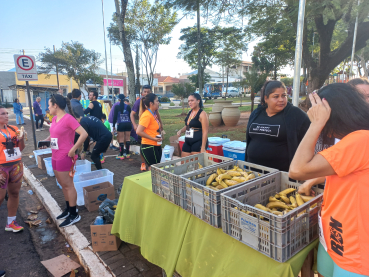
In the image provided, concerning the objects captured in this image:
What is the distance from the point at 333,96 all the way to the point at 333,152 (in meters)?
0.33

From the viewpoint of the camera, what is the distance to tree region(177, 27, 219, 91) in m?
28.7

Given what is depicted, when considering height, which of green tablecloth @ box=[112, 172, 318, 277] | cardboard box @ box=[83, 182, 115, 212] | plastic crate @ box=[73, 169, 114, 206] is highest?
green tablecloth @ box=[112, 172, 318, 277]

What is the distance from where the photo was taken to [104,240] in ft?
10.6

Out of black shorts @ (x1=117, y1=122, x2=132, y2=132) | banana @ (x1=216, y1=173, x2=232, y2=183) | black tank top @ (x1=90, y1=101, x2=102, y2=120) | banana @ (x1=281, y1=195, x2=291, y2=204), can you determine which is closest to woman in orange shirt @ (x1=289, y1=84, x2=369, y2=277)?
banana @ (x1=281, y1=195, x2=291, y2=204)

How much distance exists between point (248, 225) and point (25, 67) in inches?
340

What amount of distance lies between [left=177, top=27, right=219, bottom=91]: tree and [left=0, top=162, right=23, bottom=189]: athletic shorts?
27409mm

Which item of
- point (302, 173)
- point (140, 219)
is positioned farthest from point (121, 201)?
point (302, 173)

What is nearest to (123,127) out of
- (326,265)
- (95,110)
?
(95,110)

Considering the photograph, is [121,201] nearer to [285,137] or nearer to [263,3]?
[285,137]

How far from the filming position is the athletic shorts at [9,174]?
355cm

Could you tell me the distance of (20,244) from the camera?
12.1ft

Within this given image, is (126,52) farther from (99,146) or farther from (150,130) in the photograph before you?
(150,130)

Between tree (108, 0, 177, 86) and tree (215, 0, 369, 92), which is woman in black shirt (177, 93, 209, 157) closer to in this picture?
tree (215, 0, 369, 92)

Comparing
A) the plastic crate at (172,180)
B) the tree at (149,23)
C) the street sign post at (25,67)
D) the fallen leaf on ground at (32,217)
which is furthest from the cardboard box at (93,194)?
the tree at (149,23)
